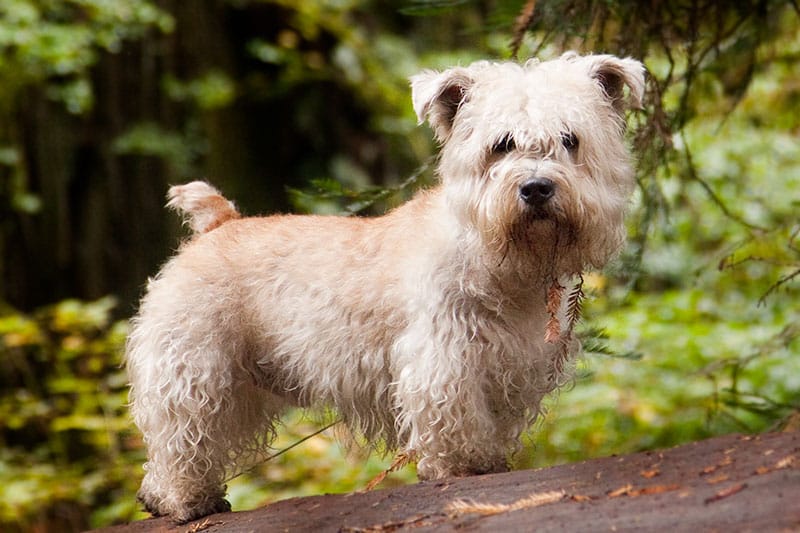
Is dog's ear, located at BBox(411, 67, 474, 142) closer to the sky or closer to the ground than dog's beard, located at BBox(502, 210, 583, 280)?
closer to the sky

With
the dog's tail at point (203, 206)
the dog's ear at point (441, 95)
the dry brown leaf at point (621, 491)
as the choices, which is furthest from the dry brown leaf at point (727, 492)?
the dog's tail at point (203, 206)

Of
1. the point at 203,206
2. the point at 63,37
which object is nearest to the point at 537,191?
the point at 203,206

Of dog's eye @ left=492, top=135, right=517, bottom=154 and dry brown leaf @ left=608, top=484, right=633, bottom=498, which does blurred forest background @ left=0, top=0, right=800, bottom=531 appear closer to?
dog's eye @ left=492, top=135, right=517, bottom=154

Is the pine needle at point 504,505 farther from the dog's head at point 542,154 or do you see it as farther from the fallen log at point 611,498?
the dog's head at point 542,154

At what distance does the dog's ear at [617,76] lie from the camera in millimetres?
4527

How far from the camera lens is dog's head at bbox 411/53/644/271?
4.25 m

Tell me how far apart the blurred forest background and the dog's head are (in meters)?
2.88

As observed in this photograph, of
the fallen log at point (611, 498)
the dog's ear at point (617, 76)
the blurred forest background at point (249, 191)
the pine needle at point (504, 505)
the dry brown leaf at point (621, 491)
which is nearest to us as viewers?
the fallen log at point (611, 498)

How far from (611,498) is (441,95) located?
2.04 metres

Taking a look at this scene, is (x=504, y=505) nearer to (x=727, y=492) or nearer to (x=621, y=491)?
(x=621, y=491)

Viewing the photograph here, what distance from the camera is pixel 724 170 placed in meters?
12.4

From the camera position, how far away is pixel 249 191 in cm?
1247

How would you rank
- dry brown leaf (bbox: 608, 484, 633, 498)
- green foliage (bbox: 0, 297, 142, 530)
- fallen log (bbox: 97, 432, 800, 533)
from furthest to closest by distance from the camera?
green foliage (bbox: 0, 297, 142, 530), dry brown leaf (bbox: 608, 484, 633, 498), fallen log (bbox: 97, 432, 800, 533)

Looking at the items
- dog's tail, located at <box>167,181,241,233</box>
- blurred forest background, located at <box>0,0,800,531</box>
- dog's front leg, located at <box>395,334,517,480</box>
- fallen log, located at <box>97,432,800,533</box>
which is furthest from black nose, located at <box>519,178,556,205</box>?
blurred forest background, located at <box>0,0,800,531</box>
